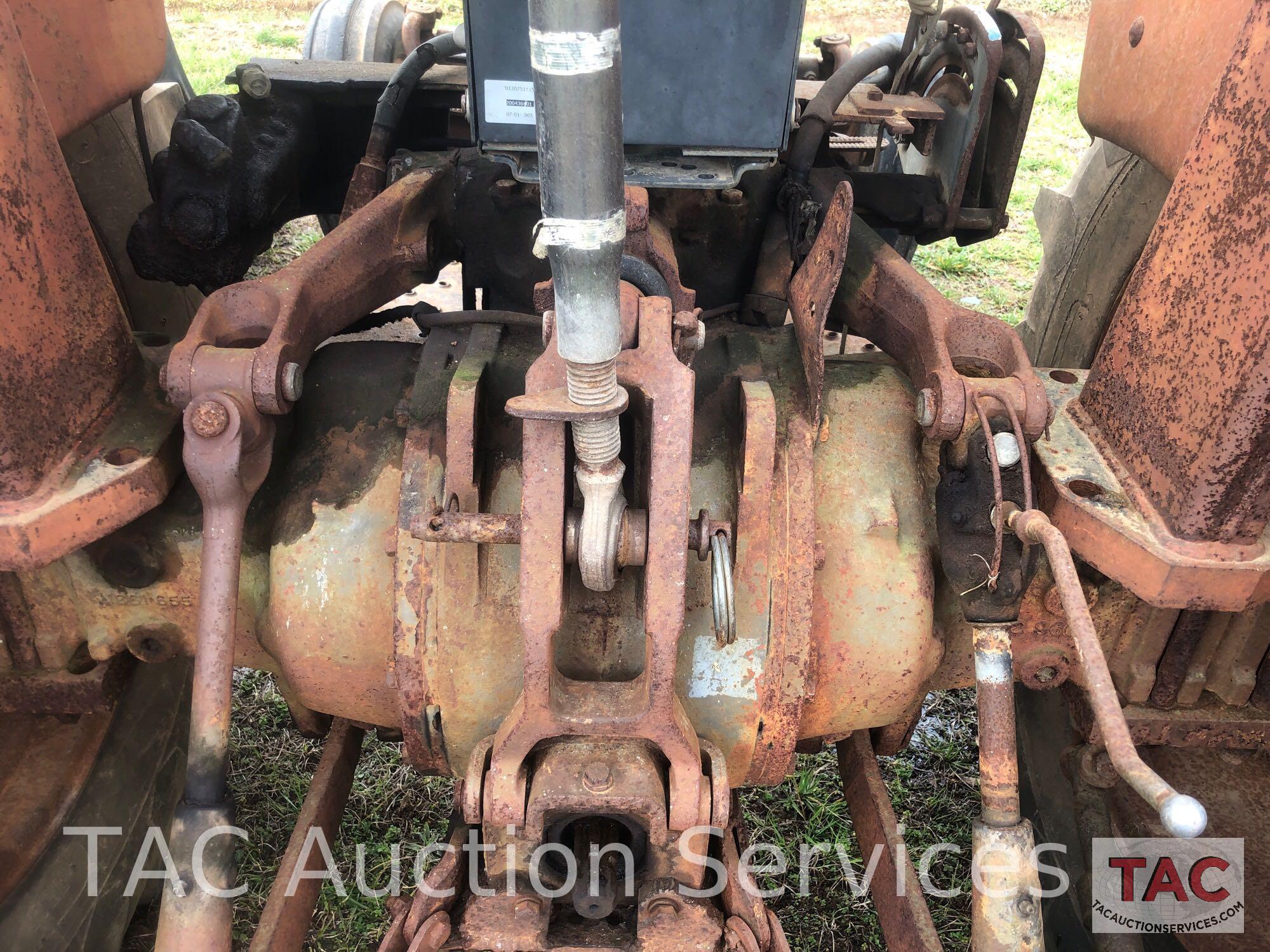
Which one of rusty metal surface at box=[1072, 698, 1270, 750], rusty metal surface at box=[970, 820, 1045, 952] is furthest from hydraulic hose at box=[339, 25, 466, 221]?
rusty metal surface at box=[1072, 698, 1270, 750]

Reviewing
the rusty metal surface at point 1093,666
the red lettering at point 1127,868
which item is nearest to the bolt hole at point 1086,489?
the rusty metal surface at point 1093,666

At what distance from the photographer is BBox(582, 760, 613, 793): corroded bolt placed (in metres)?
1.11

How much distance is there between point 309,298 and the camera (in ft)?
4.58

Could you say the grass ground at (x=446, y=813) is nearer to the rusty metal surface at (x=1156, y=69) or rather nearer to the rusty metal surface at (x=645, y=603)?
the rusty metal surface at (x=645, y=603)

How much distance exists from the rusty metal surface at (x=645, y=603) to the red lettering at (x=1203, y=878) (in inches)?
39.5

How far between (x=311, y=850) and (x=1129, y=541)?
1180 millimetres

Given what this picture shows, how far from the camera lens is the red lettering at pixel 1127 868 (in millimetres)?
1688

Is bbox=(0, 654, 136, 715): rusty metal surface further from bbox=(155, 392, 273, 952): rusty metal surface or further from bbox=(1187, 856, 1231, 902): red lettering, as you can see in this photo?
bbox=(1187, 856, 1231, 902): red lettering

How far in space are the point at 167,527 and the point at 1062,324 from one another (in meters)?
1.58

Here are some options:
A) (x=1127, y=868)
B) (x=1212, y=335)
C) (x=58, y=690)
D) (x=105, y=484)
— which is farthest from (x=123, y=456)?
(x=1127, y=868)

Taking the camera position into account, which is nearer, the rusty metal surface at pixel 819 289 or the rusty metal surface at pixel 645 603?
the rusty metal surface at pixel 645 603

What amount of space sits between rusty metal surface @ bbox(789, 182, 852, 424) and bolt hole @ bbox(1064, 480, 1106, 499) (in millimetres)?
316

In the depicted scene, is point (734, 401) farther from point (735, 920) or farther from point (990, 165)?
point (990, 165)

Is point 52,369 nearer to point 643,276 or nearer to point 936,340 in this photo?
point 643,276
